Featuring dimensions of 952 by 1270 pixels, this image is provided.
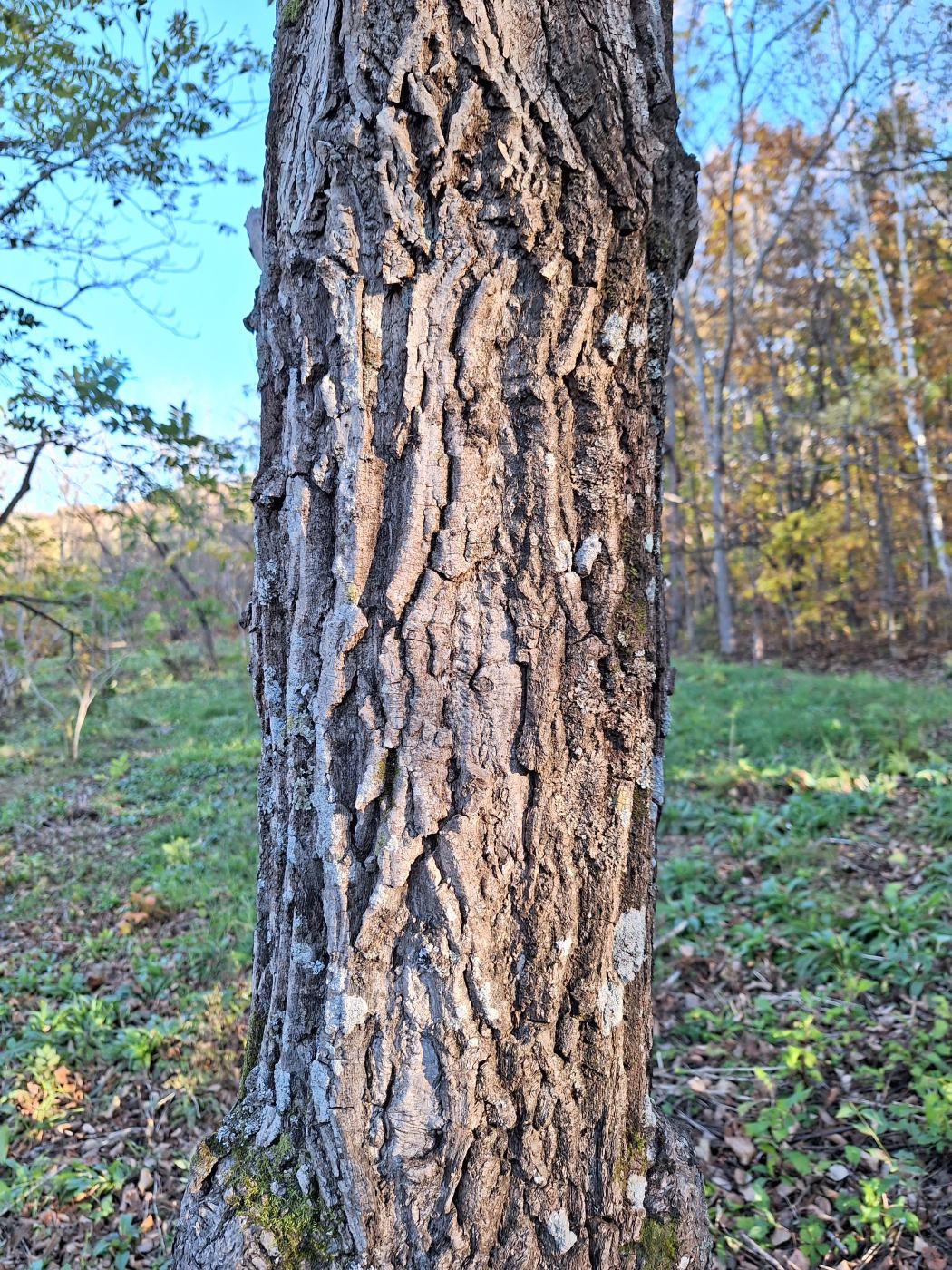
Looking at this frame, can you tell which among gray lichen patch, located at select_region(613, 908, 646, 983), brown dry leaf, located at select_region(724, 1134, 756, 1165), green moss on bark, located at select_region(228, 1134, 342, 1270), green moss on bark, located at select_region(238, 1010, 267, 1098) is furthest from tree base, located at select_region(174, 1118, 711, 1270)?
brown dry leaf, located at select_region(724, 1134, 756, 1165)

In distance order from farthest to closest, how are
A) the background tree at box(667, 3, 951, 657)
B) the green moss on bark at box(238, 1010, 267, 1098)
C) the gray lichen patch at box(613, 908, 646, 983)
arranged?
the background tree at box(667, 3, 951, 657) < the green moss on bark at box(238, 1010, 267, 1098) < the gray lichen patch at box(613, 908, 646, 983)

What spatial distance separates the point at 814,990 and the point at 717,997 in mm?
381

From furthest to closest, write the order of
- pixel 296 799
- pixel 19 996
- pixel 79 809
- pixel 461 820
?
1. pixel 79 809
2. pixel 19 996
3. pixel 296 799
4. pixel 461 820

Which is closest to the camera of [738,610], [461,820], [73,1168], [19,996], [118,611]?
[461,820]

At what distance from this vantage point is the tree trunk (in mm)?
1098

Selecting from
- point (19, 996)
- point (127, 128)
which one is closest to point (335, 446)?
point (19, 996)

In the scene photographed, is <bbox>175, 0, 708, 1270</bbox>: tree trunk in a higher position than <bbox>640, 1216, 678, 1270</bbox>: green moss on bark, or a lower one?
higher

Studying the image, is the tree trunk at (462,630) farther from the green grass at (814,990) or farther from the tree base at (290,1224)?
the green grass at (814,990)

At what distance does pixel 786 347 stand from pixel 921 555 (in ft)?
17.0

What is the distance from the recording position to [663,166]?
122cm

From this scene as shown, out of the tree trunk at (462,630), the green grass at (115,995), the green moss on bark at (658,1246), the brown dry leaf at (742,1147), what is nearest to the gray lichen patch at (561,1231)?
the tree trunk at (462,630)

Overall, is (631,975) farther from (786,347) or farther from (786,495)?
(786,347)

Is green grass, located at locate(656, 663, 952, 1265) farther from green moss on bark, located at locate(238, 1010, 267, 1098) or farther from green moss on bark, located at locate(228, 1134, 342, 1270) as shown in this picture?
green moss on bark, located at locate(238, 1010, 267, 1098)

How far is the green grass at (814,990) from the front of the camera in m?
1.94
